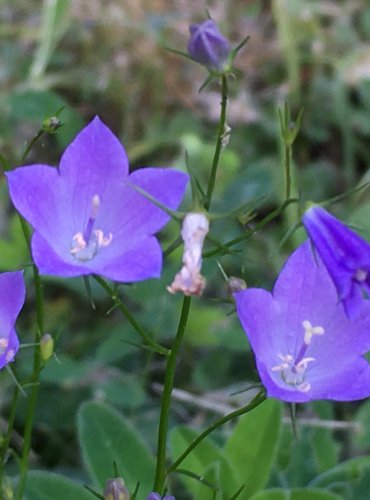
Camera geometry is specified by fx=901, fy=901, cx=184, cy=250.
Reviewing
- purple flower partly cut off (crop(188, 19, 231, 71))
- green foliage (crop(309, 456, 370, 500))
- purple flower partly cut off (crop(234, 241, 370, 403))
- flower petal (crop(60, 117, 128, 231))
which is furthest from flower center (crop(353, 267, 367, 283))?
green foliage (crop(309, 456, 370, 500))

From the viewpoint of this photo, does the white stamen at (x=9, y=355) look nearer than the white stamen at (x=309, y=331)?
Yes

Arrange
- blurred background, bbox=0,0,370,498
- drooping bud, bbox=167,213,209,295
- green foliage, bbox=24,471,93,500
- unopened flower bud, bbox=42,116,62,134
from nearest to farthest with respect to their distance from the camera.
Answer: drooping bud, bbox=167,213,209,295
unopened flower bud, bbox=42,116,62,134
green foliage, bbox=24,471,93,500
blurred background, bbox=0,0,370,498

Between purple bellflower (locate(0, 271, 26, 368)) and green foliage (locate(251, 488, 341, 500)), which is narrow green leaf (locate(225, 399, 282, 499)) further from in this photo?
purple bellflower (locate(0, 271, 26, 368))

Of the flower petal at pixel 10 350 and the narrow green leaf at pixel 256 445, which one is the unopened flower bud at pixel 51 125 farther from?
the narrow green leaf at pixel 256 445

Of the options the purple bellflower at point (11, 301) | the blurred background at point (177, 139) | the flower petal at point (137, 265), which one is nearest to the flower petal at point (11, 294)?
the purple bellflower at point (11, 301)

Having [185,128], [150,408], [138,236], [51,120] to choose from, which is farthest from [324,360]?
[185,128]
